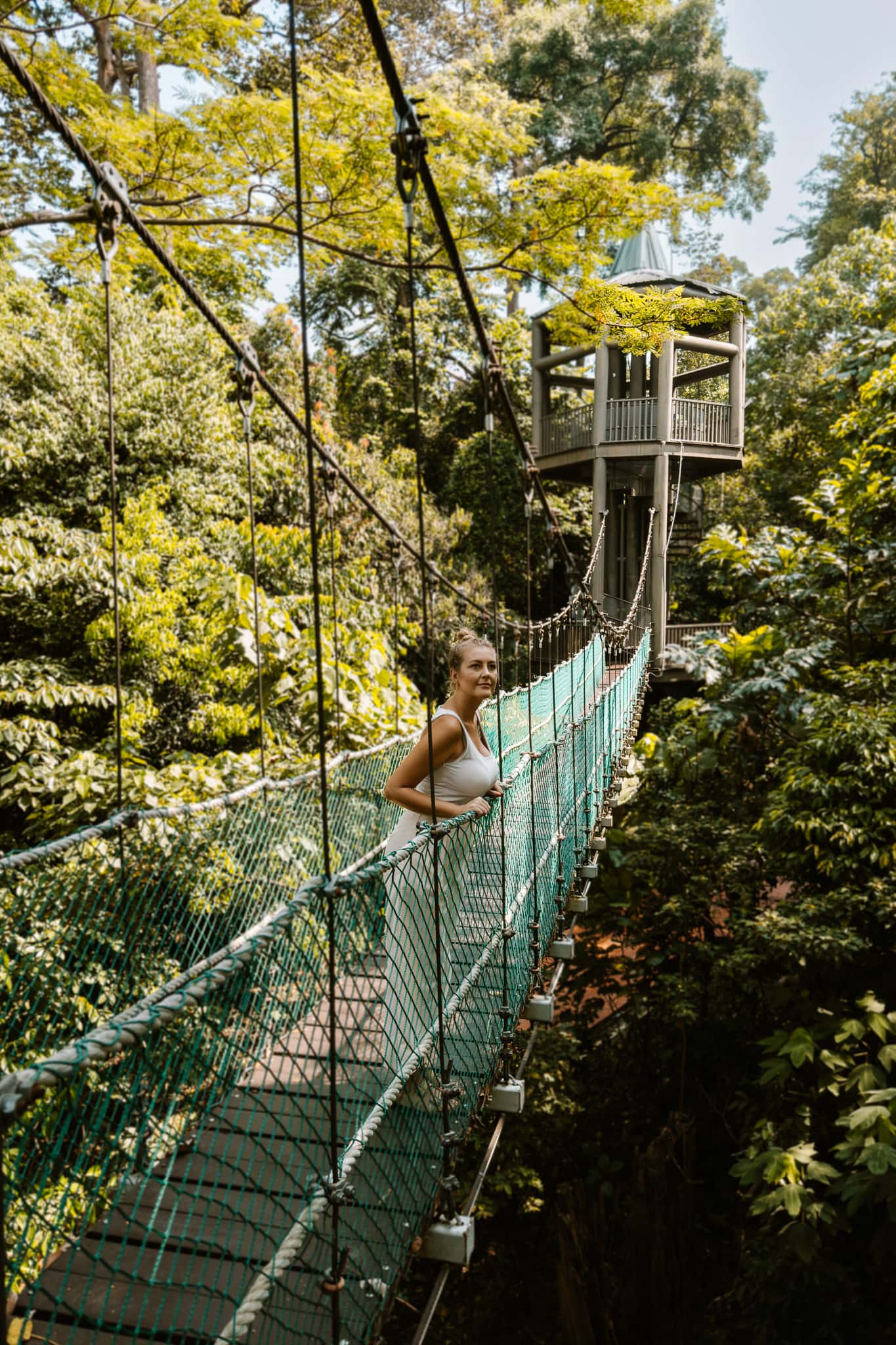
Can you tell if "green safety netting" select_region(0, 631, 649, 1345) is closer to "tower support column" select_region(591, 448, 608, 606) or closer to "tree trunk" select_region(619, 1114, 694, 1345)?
"tree trunk" select_region(619, 1114, 694, 1345)

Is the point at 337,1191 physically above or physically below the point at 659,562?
below

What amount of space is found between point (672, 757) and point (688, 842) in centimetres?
44

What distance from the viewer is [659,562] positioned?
26.3ft

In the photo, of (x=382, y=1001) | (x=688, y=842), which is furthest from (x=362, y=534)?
(x=382, y=1001)

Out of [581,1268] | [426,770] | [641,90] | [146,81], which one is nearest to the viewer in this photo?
[426,770]

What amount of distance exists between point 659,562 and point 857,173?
804 centimetres

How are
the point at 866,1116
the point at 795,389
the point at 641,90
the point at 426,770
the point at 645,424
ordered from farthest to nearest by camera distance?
the point at 641,90 < the point at 795,389 < the point at 645,424 < the point at 866,1116 < the point at 426,770

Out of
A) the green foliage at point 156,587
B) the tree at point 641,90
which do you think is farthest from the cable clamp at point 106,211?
the tree at point 641,90

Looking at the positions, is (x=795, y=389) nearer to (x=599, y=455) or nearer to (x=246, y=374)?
(x=599, y=455)

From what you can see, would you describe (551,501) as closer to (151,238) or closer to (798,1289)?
(798,1289)

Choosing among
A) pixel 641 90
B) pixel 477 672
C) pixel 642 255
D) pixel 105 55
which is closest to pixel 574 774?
pixel 477 672

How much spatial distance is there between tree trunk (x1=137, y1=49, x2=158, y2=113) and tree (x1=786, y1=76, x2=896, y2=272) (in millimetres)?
8956

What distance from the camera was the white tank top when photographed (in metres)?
1.58

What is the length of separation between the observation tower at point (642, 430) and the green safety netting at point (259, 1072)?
17.7 feet
